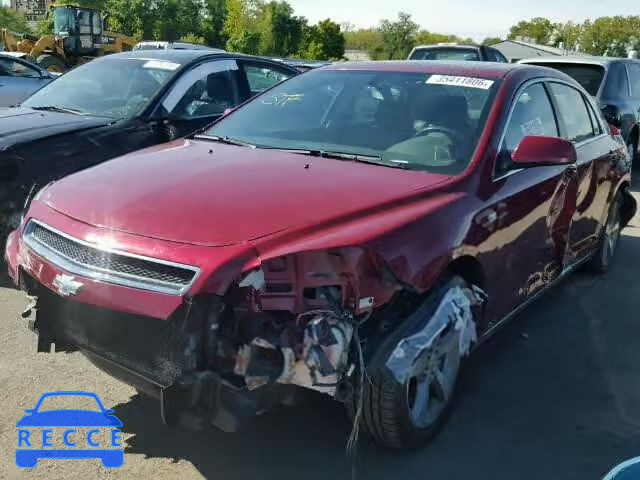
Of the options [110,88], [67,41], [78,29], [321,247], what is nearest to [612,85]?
[110,88]

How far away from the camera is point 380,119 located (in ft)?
12.7

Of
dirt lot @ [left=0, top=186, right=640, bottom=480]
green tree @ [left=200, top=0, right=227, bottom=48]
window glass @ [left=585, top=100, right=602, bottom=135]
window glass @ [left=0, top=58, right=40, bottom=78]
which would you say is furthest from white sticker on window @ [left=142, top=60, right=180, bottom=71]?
green tree @ [left=200, top=0, right=227, bottom=48]

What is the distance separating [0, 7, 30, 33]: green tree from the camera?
2498 inches

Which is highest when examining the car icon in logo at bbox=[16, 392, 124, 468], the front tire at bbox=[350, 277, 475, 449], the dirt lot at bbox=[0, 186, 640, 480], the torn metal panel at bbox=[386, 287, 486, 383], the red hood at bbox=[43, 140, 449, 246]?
the red hood at bbox=[43, 140, 449, 246]

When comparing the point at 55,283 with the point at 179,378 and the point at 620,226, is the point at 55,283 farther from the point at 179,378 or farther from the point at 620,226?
the point at 620,226

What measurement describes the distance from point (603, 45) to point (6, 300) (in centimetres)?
7068

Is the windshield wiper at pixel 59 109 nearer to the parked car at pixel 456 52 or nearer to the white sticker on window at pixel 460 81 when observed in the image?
the white sticker on window at pixel 460 81

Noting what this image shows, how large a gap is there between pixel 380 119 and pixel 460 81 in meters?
0.53

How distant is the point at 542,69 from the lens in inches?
178

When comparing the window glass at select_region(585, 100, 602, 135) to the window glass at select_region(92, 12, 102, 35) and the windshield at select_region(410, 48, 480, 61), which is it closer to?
the windshield at select_region(410, 48, 480, 61)

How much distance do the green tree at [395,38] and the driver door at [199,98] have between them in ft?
143

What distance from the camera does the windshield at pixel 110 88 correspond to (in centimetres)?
614

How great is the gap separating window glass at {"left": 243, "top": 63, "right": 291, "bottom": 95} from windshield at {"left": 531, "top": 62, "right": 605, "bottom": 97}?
4.38 m

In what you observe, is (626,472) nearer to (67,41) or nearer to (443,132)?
(443,132)
